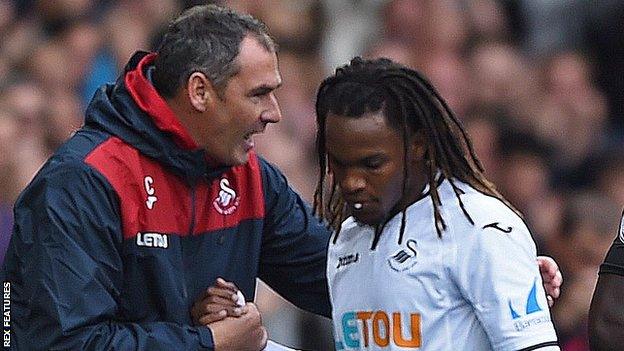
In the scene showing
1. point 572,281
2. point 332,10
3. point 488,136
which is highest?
point 332,10

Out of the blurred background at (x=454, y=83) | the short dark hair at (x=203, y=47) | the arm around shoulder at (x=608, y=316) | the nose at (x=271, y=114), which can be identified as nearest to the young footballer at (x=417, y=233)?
the nose at (x=271, y=114)

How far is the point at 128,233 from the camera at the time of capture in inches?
129

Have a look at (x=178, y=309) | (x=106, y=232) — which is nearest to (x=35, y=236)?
(x=106, y=232)

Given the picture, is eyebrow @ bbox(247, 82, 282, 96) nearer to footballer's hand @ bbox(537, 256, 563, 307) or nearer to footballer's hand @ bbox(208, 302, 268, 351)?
footballer's hand @ bbox(208, 302, 268, 351)

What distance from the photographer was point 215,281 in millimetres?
3453

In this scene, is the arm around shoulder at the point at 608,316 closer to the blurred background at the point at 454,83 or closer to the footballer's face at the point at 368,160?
the footballer's face at the point at 368,160

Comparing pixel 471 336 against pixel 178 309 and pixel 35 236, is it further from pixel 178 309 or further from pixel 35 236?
pixel 35 236

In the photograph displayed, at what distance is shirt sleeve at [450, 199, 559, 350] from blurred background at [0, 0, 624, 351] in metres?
2.51

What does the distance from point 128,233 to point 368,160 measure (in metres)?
0.58

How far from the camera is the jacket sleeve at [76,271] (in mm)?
3150

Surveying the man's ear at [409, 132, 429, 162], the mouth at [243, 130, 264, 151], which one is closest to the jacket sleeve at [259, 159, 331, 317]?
the mouth at [243, 130, 264, 151]

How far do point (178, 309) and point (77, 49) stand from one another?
3.03 meters

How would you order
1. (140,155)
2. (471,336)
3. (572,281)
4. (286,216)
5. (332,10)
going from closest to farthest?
(471,336) → (140,155) → (286,216) → (572,281) → (332,10)

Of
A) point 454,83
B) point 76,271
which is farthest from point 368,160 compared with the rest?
point 454,83
